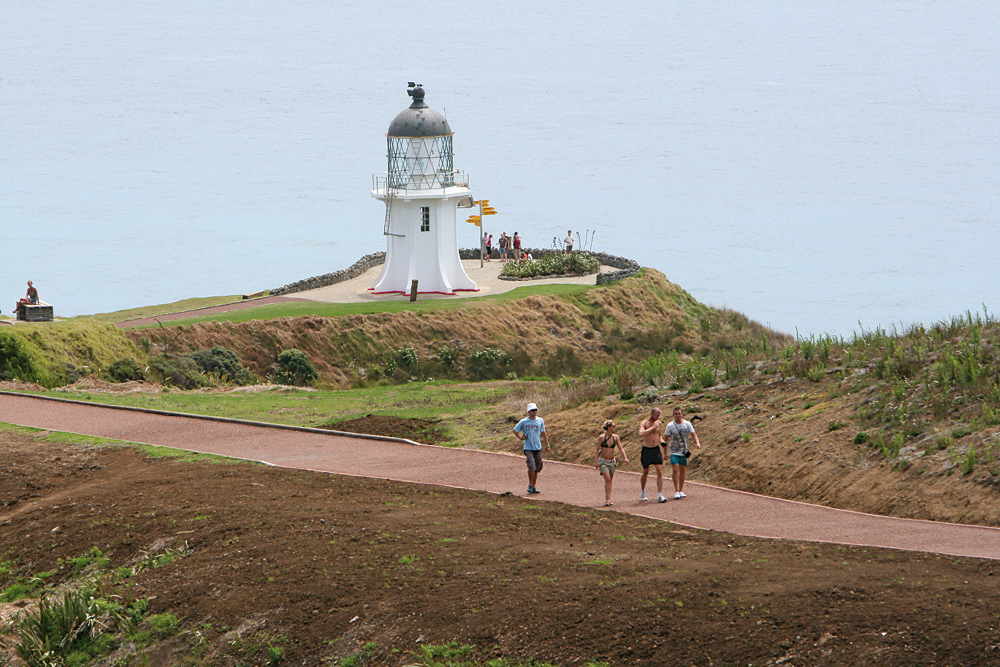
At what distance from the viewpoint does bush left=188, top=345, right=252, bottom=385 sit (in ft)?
127

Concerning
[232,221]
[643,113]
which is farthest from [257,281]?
[643,113]

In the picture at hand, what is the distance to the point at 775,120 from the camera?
182 meters

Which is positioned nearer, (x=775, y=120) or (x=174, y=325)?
(x=174, y=325)

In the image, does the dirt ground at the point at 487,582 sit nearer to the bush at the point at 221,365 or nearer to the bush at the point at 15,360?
the bush at the point at 15,360

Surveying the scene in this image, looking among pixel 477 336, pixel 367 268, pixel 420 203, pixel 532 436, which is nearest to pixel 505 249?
pixel 367 268

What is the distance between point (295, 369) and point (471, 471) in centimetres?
2013

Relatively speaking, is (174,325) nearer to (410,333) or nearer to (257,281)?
(410,333)

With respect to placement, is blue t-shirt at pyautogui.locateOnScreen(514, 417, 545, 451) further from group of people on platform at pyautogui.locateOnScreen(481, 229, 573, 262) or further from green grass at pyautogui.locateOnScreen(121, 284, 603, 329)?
group of people on platform at pyautogui.locateOnScreen(481, 229, 573, 262)

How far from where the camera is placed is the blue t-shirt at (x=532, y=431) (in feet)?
63.9

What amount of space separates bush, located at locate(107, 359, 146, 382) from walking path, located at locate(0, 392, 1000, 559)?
5945 millimetres

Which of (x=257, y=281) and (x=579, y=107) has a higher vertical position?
(x=579, y=107)

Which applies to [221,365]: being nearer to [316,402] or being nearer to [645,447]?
[316,402]

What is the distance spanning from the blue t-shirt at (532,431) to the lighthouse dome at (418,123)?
32906 millimetres

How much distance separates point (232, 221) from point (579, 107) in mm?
77747
